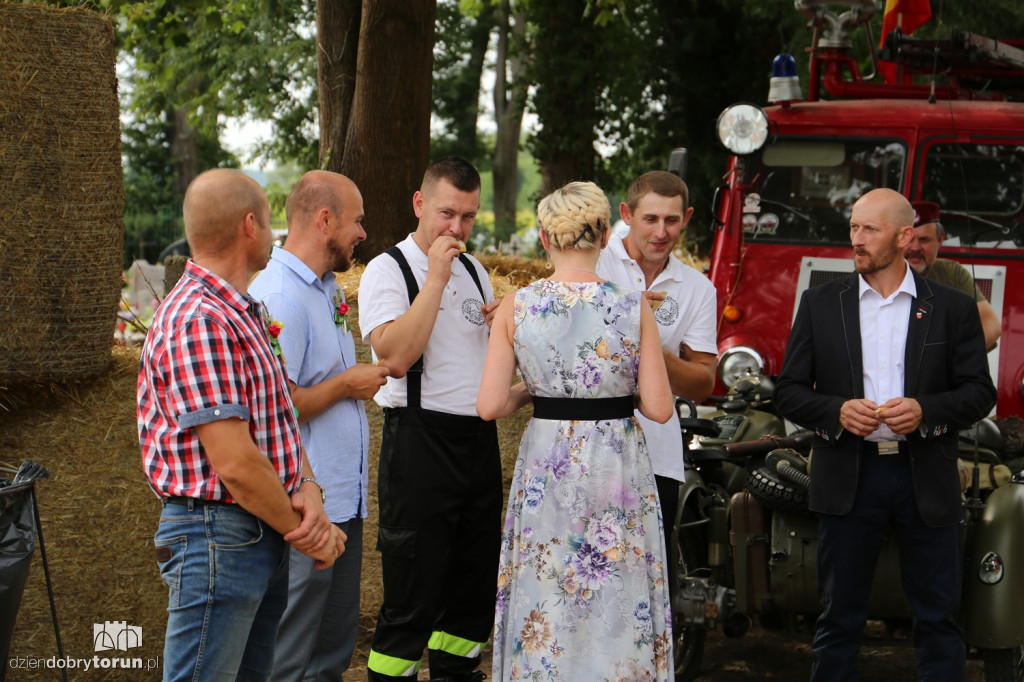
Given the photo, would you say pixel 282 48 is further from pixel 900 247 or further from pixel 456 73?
pixel 900 247

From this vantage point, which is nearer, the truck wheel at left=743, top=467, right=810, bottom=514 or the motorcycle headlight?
the motorcycle headlight

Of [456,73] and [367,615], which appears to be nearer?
[367,615]

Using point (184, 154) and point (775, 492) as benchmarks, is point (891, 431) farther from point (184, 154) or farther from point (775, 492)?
Result: point (184, 154)

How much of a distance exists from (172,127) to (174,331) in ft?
97.2

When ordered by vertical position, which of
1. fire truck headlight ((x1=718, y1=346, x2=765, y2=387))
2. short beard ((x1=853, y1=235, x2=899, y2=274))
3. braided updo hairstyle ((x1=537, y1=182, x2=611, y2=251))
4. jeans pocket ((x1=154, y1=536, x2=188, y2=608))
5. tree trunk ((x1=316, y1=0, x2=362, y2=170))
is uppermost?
tree trunk ((x1=316, y1=0, x2=362, y2=170))

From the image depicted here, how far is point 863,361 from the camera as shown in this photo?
4445 millimetres

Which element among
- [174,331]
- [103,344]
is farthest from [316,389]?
[103,344]

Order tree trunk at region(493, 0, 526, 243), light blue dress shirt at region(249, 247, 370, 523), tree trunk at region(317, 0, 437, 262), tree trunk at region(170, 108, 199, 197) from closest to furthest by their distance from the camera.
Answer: light blue dress shirt at region(249, 247, 370, 523), tree trunk at region(317, 0, 437, 262), tree trunk at region(493, 0, 526, 243), tree trunk at region(170, 108, 199, 197)

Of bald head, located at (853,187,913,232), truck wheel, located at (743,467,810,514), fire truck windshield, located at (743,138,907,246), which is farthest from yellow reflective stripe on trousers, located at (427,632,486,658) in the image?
fire truck windshield, located at (743,138,907,246)

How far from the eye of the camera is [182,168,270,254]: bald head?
295 cm

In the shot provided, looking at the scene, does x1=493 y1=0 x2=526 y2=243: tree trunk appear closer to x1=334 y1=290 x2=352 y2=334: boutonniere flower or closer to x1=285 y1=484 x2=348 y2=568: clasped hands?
x1=334 y1=290 x2=352 y2=334: boutonniere flower

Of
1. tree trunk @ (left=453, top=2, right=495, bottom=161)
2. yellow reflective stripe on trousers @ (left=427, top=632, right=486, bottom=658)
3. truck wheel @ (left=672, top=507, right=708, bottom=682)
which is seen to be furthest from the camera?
tree trunk @ (left=453, top=2, right=495, bottom=161)

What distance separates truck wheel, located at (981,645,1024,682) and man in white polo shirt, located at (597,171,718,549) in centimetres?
146

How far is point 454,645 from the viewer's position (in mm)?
4621
